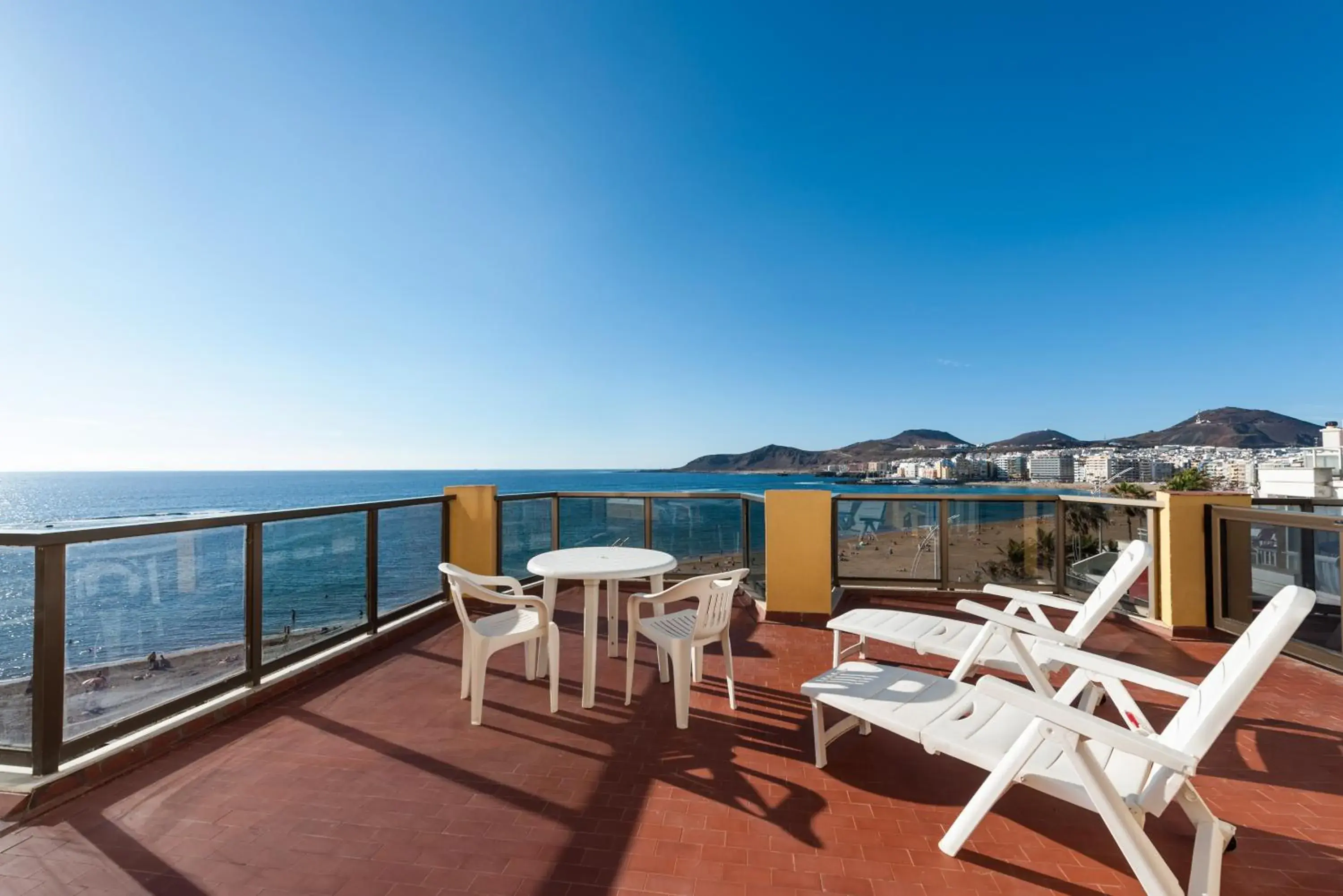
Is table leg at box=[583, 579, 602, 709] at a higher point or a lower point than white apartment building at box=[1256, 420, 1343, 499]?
lower

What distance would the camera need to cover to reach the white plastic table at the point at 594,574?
126 inches

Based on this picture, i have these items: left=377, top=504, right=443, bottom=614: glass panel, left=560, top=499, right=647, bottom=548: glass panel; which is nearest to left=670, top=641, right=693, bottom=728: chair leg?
left=377, top=504, right=443, bottom=614: glass panel

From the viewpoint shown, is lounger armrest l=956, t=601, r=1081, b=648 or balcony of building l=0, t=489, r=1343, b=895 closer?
balcony of building l=0, t=489, r=1343, b=895

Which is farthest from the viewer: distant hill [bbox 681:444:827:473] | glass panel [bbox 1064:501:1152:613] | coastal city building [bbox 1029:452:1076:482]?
distant hill [bbox 681:444:827:473]

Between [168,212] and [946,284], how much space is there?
54.5 feet

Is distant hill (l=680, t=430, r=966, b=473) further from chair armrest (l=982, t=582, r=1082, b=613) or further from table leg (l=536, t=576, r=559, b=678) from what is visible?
table leg (l=536, t=576, r=559, b=678)

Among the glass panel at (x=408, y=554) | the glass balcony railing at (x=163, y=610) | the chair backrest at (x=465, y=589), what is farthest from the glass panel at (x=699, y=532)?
the chair backrest at (x=465, y=589)

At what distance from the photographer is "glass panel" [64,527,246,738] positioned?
2445 millimetres

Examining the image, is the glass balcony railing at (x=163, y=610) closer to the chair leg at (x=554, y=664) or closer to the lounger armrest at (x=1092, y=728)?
the chair leg at (x=554, y=664)

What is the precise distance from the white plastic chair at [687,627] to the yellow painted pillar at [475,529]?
2.73 metres

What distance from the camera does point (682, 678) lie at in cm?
288

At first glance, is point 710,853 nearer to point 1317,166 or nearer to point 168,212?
point 168,212

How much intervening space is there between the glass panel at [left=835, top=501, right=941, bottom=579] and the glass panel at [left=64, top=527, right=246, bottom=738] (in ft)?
16.3

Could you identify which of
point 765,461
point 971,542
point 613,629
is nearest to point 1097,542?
point 971,542
